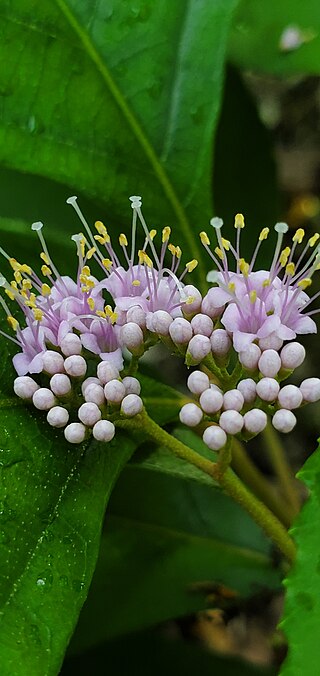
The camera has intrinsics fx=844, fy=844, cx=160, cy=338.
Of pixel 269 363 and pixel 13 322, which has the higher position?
pixel 13 322

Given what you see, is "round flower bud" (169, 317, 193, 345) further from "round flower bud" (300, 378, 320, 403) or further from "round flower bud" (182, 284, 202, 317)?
"round flower bud" (300, 378, 320, 403)

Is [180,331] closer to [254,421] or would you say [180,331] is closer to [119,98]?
[254,421]

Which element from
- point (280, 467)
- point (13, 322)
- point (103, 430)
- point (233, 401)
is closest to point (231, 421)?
point (233, 401)

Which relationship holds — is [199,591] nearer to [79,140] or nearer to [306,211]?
[79,140]

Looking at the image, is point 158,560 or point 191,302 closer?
point 191,302

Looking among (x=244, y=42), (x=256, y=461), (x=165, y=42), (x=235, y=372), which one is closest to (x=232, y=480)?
(x=235, y=372)

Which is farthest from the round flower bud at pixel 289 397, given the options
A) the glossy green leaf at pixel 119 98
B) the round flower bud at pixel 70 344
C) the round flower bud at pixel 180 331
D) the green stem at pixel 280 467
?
the green stem at pixel 280 467
